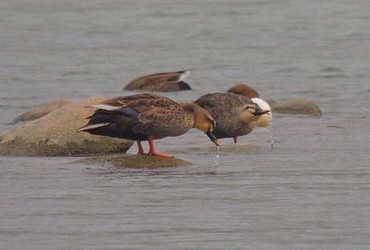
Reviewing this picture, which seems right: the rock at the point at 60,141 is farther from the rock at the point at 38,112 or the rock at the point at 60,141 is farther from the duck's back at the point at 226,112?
the rock at the point at 38,112

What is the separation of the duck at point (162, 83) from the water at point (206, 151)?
0.31 meters

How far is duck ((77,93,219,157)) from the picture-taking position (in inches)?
467

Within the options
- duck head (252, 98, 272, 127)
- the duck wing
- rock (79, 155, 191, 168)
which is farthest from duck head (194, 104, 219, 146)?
the duck wing

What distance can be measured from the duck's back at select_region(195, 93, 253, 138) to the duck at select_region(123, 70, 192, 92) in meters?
5.99

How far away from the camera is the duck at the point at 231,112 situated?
13.1 metres

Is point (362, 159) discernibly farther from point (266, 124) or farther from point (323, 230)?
point (323, 230)

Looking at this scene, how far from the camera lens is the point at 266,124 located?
14.0 metres

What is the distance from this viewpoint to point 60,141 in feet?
42.0

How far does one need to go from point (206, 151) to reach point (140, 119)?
112 cm

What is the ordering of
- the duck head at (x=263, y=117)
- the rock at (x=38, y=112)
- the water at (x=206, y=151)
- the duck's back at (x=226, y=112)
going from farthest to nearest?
the rock at (x=38, y=112) → the duck head at (x=263, y=117) → the duck's back at (x=226, y=112) → the water at (x=206, y=151)

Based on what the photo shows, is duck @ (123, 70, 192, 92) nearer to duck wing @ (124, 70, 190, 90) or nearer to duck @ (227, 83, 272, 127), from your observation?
duck wing @ (124, 70, 190, 90)

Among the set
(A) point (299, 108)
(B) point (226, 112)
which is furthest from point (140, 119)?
(A) point (299, 108)

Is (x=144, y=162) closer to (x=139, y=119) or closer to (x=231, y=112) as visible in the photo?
(x=139, y=119)

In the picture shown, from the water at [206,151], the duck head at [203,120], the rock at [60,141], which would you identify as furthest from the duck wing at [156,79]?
the duck head at [203,120]
